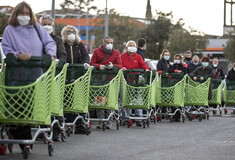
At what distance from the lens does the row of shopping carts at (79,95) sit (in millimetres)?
8594

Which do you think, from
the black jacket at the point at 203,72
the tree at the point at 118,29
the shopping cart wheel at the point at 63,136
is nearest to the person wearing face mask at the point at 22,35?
the shopping cart wheel at the point at 63,136

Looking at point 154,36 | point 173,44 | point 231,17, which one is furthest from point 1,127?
point 173,44

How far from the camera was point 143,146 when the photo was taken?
35.4ft

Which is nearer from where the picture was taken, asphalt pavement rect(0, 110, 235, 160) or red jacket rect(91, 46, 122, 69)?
asphalt pavement rect(0, 110, 235, 160)

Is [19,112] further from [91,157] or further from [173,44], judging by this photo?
[173,44]

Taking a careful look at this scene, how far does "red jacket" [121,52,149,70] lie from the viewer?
16.6 metres

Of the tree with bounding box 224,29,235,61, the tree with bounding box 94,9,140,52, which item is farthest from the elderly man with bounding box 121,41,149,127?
the tree with bounding box 94,9,140,52

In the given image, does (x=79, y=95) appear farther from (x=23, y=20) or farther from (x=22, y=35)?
(x=23, y=20)

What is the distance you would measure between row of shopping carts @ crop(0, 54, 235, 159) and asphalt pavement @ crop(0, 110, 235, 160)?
0.27 metres

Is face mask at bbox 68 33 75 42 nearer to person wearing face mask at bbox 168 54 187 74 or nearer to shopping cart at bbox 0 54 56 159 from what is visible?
shopping cart at bbox 0 54 56 159

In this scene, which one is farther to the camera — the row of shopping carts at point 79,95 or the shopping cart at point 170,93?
the shopping cart at point 170,93

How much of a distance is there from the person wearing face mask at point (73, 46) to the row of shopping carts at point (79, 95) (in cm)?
60

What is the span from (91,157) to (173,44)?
227ft

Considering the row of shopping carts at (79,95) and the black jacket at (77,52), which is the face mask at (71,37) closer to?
the black jacket at (77,52)
